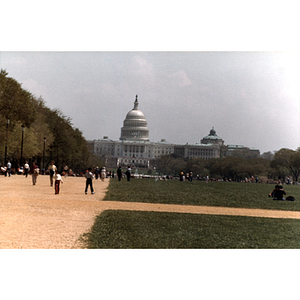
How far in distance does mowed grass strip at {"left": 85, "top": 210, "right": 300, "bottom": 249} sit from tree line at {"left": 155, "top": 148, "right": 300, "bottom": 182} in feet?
10.8

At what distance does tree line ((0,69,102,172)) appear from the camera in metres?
22.1

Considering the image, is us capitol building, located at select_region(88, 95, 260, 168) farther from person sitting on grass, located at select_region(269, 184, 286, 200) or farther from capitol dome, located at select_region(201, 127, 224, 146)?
person sitting on grass, located at select_region(269, 184, 286, 200)

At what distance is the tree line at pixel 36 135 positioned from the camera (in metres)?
22.1

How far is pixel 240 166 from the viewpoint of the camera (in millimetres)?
18781

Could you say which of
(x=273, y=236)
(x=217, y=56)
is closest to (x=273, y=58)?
(x=217, y=56)

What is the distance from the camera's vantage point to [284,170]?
18547 mm

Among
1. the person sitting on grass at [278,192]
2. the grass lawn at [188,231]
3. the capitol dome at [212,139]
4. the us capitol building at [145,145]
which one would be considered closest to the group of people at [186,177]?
the us capitol building at [145,145]

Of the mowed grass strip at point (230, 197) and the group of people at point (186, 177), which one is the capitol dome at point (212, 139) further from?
the group of people at point (186, 177)

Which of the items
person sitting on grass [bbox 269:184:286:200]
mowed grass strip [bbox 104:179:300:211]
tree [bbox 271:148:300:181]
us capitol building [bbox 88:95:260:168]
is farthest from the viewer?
person sitting on grass [bbox 269:184:286:200]

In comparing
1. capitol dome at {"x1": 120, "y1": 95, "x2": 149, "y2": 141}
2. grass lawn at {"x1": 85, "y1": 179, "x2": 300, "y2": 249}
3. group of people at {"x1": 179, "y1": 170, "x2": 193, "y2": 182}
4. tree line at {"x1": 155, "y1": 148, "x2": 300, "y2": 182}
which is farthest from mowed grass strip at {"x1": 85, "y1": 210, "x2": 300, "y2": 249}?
group of people at {"x1": 179, "y1": 170, "x2": 193, "y2": 182}

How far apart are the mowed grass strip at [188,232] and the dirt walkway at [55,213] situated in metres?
0.59

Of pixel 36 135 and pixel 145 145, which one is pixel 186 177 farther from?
pixel 36 135

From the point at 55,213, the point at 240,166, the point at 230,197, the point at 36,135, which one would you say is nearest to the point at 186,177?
the point at 230,197
